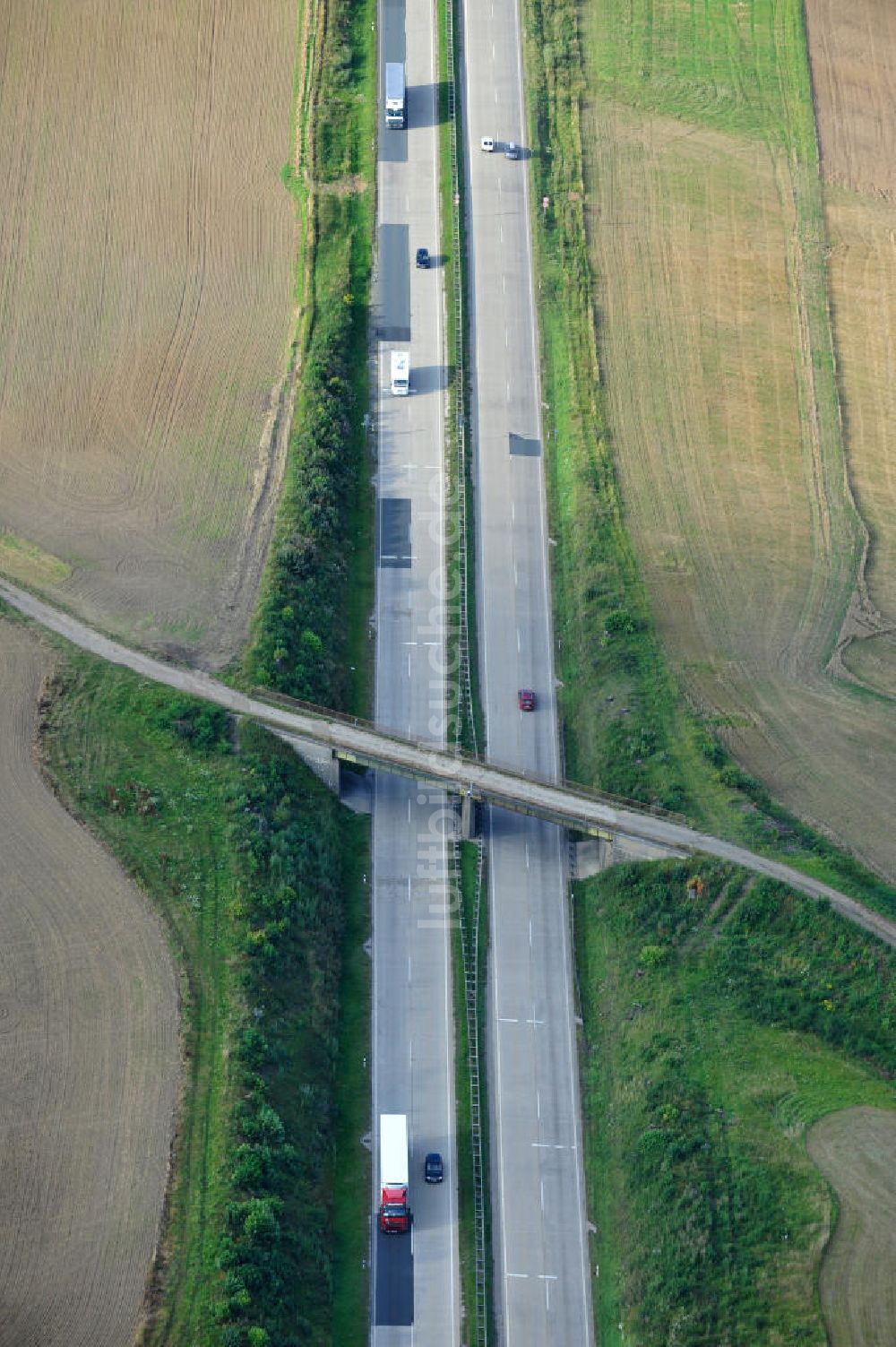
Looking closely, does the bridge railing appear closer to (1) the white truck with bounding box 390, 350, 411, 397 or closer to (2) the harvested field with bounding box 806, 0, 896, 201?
(1) the white truck with bounding box 390, 350, 411, 397

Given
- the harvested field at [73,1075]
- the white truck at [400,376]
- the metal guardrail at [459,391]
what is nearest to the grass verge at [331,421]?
the white truck at [400,376]

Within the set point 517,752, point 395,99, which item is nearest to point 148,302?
point 395,99

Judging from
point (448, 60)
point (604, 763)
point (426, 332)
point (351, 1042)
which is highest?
point (448, 60)

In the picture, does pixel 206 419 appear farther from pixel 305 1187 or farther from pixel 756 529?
pixel 305 1187

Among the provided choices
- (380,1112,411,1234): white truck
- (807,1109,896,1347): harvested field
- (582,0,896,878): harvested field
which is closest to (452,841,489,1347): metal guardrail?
(380,1112,411,1234): white truck

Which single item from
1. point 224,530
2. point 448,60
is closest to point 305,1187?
point 224,530

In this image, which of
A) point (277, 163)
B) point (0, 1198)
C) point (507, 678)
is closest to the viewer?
point (0, 1198)

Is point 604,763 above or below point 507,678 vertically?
below
